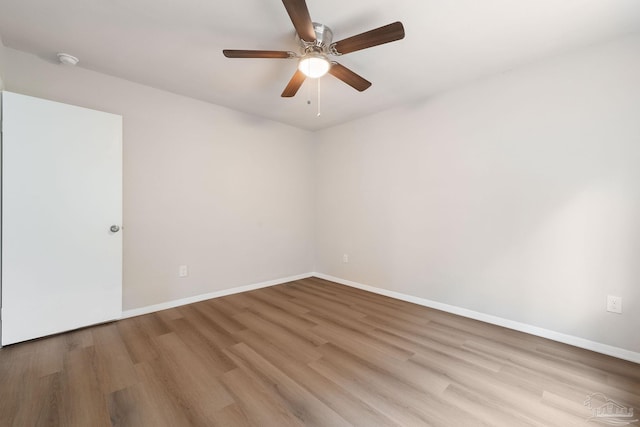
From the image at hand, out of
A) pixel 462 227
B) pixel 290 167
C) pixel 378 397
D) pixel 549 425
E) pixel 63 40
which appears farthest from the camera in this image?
pixel 290 167

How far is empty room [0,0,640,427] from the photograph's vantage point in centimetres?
159

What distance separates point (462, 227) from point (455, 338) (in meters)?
1.10

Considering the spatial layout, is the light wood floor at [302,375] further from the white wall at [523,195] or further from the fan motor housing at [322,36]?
the fan motor housing at [322,36]

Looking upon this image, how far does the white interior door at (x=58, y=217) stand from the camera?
6.69 feet

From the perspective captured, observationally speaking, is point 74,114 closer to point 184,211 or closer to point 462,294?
point 184,211

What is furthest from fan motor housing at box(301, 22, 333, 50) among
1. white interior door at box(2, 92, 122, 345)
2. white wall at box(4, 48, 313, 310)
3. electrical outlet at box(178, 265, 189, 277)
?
electrical outlet at box(178, 265, 189, 277)

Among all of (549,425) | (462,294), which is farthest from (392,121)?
(549,425)

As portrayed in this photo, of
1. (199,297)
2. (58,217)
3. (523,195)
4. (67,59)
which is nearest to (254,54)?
(67,59)

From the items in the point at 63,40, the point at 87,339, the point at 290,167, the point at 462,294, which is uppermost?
the point at 63,40

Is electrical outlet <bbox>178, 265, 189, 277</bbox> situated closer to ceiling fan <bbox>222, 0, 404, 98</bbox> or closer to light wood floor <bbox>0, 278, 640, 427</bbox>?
light wood floor <bbox>0, 278, 640, 427</bbox>

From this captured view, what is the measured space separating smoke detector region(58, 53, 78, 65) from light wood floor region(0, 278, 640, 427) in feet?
7.71

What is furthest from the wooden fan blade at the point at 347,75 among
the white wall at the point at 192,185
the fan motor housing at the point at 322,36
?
the white wall at the point at 192,185

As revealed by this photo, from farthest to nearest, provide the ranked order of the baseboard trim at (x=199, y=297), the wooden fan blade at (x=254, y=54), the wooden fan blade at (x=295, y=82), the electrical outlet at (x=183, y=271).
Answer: the electrical outlet at (x=183, y=271)
the baseboard trim at (x=199, y=297)
the wooden fan blade at (x=295, y=82)
the wooden fan blade at (x=254, y=54)

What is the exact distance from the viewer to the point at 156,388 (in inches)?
62.2
